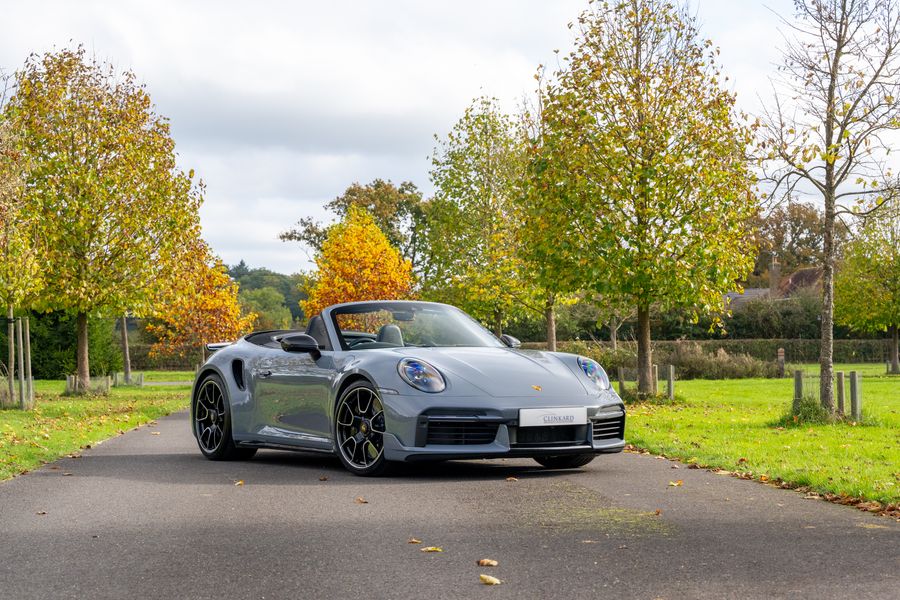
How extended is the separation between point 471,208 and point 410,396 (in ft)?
81.2

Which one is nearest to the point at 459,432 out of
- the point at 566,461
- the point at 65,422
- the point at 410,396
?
the point at 410,396

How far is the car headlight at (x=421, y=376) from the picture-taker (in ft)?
29.2

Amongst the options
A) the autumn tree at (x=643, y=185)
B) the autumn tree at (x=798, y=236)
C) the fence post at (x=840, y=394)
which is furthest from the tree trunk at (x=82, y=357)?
the autumn tree at (x=798, y=236)

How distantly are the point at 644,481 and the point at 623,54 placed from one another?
14.7 metres

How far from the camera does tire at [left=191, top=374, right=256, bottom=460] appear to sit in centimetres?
1107

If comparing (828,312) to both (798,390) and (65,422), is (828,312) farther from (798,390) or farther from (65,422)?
(65,422)

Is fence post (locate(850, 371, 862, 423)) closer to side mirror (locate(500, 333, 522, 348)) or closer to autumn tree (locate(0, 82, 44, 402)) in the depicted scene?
side mirror (locate(500, 333, 522, 348))

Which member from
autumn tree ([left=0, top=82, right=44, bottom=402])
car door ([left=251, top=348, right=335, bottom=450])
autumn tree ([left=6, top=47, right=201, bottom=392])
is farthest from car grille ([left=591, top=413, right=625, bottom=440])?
autumn tree ([left=6, top=47, right=201, bottom=392])

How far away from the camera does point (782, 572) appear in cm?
528

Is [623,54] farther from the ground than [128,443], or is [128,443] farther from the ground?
[623,54]

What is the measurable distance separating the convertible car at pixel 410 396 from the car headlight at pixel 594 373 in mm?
17

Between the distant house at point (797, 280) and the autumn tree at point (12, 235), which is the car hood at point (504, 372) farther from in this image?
the distant house at point (797, 280)

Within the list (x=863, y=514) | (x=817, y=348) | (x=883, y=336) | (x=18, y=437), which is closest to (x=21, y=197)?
(x=18, y=437)

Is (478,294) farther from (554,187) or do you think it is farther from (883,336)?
(883,336)
